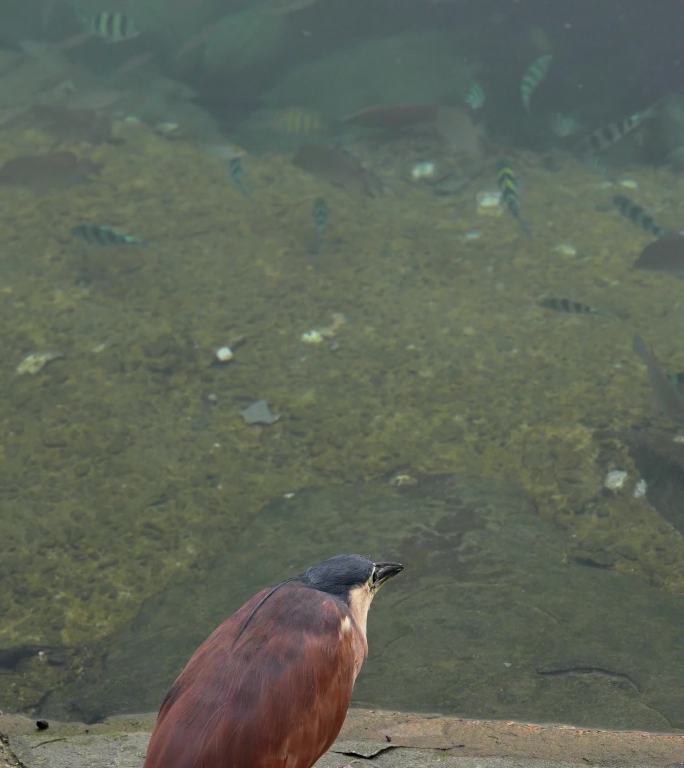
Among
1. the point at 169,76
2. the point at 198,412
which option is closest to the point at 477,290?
the point at 198,412

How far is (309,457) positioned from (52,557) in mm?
1393

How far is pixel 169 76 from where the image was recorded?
10.9 m

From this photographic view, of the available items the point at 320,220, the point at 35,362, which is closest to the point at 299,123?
the point at 320,220

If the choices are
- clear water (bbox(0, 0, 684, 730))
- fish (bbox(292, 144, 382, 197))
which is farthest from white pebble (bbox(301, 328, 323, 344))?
fish (bbox(292, 144, 382, 197))

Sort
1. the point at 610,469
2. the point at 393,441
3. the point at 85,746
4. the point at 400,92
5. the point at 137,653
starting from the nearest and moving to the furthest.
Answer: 1. the point at 85,746
2. the point at 137,653
3. the point at 610,469
4. the point at 393,441
5. the point at 400,92

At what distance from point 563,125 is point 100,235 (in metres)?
4.91

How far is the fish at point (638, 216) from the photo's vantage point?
22.8 ft

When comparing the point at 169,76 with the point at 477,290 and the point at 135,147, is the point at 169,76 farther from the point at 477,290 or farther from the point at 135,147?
the point at 477,290

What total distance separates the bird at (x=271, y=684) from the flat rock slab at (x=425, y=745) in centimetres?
56

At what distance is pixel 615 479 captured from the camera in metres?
4.64

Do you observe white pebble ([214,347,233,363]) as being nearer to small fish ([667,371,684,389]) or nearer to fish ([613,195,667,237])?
small fish ([667,371,684,389])

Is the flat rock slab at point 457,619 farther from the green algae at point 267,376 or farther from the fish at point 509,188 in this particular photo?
the fish at point 509,188

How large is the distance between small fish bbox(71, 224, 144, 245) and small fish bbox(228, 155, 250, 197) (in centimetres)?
141

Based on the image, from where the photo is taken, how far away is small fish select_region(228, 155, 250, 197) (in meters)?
7.52
